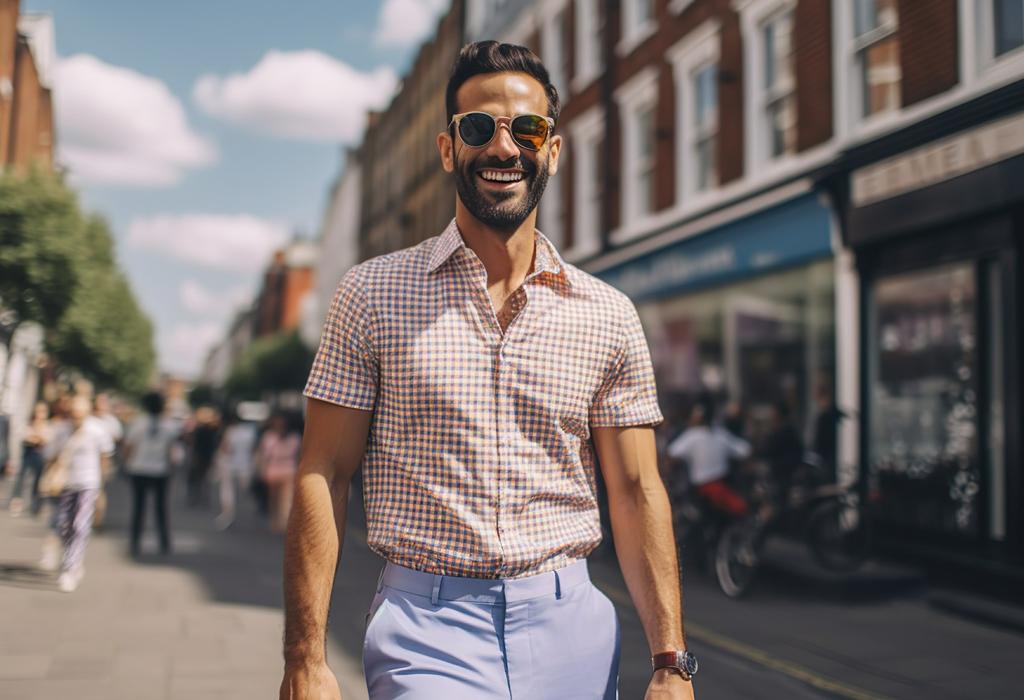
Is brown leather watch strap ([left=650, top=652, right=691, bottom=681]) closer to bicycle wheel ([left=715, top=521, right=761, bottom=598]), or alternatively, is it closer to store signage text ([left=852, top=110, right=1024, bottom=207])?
bicycle wheel ([left=715, top=521, right=761, bottom=598])

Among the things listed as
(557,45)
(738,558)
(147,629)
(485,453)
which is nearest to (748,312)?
(738,558)

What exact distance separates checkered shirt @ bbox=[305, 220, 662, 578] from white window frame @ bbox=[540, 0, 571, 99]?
2108 centimetres

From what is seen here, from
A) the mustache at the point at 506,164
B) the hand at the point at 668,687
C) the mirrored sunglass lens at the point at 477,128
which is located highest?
the mirrored sunglass lens at the point at 477,128

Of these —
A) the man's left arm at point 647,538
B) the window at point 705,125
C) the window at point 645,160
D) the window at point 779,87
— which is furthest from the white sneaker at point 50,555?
the window at point 645,160

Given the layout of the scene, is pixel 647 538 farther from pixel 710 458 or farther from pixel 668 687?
pixel 710 458

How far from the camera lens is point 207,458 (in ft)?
68.9

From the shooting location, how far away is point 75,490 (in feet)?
30.2

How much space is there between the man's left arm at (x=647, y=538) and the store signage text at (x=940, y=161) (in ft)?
27.4

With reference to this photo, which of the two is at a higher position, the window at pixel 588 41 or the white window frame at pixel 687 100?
the window at pixel 588 41

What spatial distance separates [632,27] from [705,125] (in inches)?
147

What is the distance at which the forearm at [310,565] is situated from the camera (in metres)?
1.80

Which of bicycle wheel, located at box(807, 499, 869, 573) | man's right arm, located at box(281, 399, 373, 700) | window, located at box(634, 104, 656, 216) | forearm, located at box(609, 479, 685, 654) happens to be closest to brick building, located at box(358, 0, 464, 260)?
window, located at box(634, 104, 656, 216)

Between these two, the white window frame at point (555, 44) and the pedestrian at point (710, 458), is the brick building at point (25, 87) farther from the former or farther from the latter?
the pedestrian at point (710, 458)

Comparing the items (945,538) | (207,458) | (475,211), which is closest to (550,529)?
(475,211)
